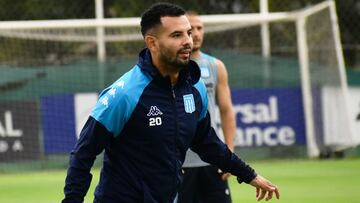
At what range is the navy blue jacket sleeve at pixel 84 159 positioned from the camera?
548 cm

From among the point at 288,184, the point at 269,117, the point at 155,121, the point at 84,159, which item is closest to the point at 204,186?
the point at 155,121

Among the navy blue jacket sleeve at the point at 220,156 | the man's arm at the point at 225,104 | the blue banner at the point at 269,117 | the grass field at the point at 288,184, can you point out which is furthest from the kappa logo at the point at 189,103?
the blue banner at the point at 269,117

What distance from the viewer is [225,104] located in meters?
8.66

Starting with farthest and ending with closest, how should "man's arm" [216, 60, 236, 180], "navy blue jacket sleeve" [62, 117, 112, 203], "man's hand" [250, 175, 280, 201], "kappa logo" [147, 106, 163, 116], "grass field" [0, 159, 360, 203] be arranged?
"grass field" [0, 159, 360, 203] → "man's arm" [216, 60, 236, 180] → "man's hand" [250, 175, 280, 201] → "kappa logo" [147, 106, 163, 116] → "navy blue jacket sleeve" [62, 117, 112, 203]

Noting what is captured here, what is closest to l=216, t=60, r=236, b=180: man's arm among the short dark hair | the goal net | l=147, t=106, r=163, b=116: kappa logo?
the short dark hair

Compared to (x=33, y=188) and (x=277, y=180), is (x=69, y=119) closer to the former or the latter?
(x=33, y=188)

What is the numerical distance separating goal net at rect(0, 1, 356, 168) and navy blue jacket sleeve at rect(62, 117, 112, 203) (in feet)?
41.9

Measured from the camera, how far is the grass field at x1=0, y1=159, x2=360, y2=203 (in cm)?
1295

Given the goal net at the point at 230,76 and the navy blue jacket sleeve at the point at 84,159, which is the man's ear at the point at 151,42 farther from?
the goal net at the point at 230,76

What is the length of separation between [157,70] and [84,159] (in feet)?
2.31

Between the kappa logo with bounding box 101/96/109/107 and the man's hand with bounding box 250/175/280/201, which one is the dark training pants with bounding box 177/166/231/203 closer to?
the man's hand with bounding box 250/175/280/201

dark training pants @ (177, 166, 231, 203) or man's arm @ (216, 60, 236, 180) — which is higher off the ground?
man's arm @ (216, 60, 236, 180)

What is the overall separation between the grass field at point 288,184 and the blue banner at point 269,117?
0.68 m

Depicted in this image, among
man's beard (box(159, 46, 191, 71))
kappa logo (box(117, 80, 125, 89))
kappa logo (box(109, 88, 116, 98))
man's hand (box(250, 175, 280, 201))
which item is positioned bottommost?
man's hand (box(250, 175, 280, 201))
